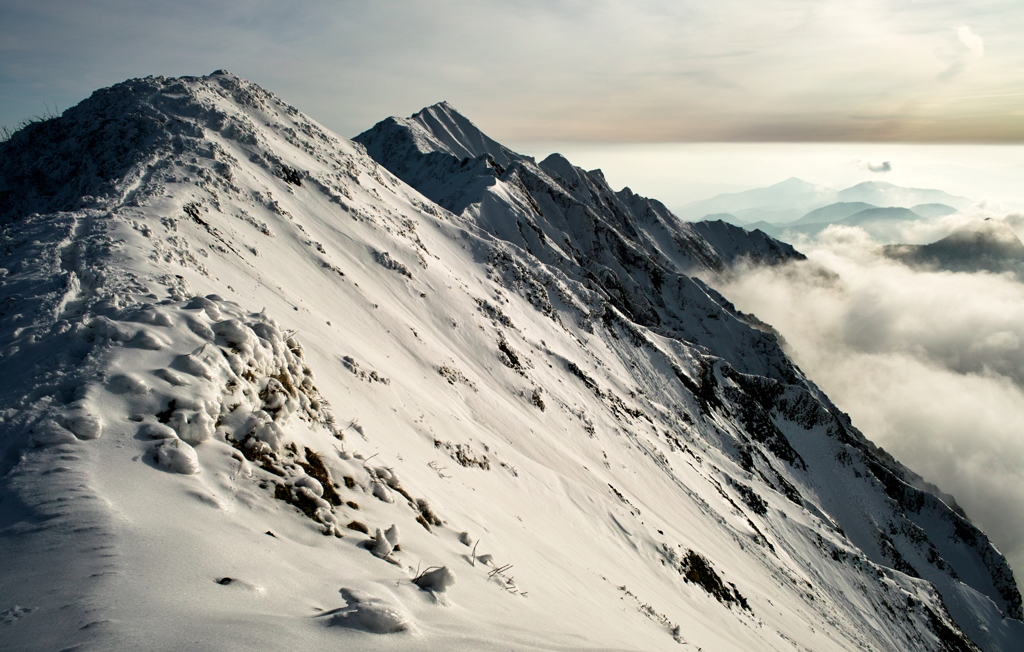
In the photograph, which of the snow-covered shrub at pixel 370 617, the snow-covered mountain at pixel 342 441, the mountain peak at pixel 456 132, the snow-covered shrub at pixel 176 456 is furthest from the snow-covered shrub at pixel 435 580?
the mountain peak at pixel 456 132

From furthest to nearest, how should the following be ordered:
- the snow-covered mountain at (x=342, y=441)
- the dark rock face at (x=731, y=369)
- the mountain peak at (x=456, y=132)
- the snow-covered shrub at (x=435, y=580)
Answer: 1. the mountain peak at (x=456, y=132)
2. the dark rock face at (x=731, y=369)
3. the snow-covered shrub at (x=435, y=580)
4. the snow-covered mountain at (x=342, y=441)

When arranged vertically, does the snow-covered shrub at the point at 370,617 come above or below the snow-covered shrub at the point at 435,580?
above

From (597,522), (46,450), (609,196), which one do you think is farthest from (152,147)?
(609,196)

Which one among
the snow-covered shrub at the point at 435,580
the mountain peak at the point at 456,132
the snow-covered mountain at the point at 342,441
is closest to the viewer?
the snow-covered mountain at the point at 342,441

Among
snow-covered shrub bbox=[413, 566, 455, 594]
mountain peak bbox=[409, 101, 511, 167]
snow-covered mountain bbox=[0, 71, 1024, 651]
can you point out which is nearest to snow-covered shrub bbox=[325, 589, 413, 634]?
snow-covered mountain bbox=[0, 71, 1024, 651]

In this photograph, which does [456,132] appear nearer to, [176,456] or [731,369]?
[731,369]

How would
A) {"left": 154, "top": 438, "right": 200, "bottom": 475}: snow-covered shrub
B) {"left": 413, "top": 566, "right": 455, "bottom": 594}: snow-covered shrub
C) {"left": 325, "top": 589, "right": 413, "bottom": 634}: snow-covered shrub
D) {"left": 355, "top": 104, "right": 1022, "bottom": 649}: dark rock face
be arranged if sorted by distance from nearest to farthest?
{"left": 325, "top": 589, "right": 413, "bottom": 634}: snow-covered shrub
{"left": 154, "top": 438, "right": 200, "bottom": 475}: snow-covered shrub
{"left": 413, "top": 566, "right": 455, "bottom": 594}: snow-covered shrub
{"left": 355, "top": 104, "right": 1022, "bottom": 649}: dark rock face

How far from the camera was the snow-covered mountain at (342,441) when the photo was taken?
4.76m

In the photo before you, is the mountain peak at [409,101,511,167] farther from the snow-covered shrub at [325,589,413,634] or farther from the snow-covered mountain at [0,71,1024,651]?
the snow-covered shrub at [325,589,413,634]

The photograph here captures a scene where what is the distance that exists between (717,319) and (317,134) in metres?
83.3

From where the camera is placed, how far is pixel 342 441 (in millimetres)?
9148

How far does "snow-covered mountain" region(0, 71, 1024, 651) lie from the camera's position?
4.76 metres

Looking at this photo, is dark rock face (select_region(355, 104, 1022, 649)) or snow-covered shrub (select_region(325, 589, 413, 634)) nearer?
snow-covered shrub (select_region(325, 589, 413, 634))

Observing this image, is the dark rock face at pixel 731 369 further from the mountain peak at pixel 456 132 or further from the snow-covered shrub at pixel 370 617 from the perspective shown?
the snow-covered shrub at pixel 370 617
